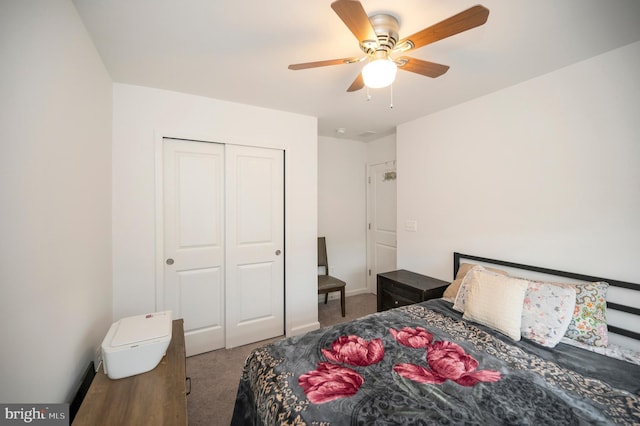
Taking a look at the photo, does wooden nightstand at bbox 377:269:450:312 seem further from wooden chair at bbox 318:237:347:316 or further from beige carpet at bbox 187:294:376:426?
beige carpet at bbox 187:294:376:426

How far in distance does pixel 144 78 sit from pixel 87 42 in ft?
1.86

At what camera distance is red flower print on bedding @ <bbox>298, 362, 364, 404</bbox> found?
3.65 ft

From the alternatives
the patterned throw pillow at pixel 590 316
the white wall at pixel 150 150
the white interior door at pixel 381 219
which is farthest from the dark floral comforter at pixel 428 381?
the white interior door at pixel 381 219

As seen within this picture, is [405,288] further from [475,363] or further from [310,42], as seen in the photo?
[310,42]

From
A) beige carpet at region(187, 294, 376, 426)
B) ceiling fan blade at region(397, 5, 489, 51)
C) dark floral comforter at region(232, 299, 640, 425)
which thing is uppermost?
ceiling fan blade at region(397, 5, 489, 51)

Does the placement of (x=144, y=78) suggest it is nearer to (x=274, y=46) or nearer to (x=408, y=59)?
(x=274, y=46)

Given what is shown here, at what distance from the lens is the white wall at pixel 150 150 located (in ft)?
7.13

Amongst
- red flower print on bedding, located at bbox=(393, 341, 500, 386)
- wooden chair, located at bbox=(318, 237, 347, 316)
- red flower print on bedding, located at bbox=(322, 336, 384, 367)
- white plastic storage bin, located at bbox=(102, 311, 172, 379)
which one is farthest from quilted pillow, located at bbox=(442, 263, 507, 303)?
white plastic storage bin, located at bbox=(102, 311, 172, 379)

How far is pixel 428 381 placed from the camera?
121 cm

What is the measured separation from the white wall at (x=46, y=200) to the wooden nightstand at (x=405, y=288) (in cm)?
255

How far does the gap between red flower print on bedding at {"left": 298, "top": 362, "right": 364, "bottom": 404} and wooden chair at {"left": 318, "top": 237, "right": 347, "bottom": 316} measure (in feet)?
6.35

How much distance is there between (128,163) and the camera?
2197 mm

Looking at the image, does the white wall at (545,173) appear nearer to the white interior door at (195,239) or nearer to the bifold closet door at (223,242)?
the bifold closet door at (223,242)

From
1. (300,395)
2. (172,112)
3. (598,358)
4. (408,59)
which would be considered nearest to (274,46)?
(408,59)
